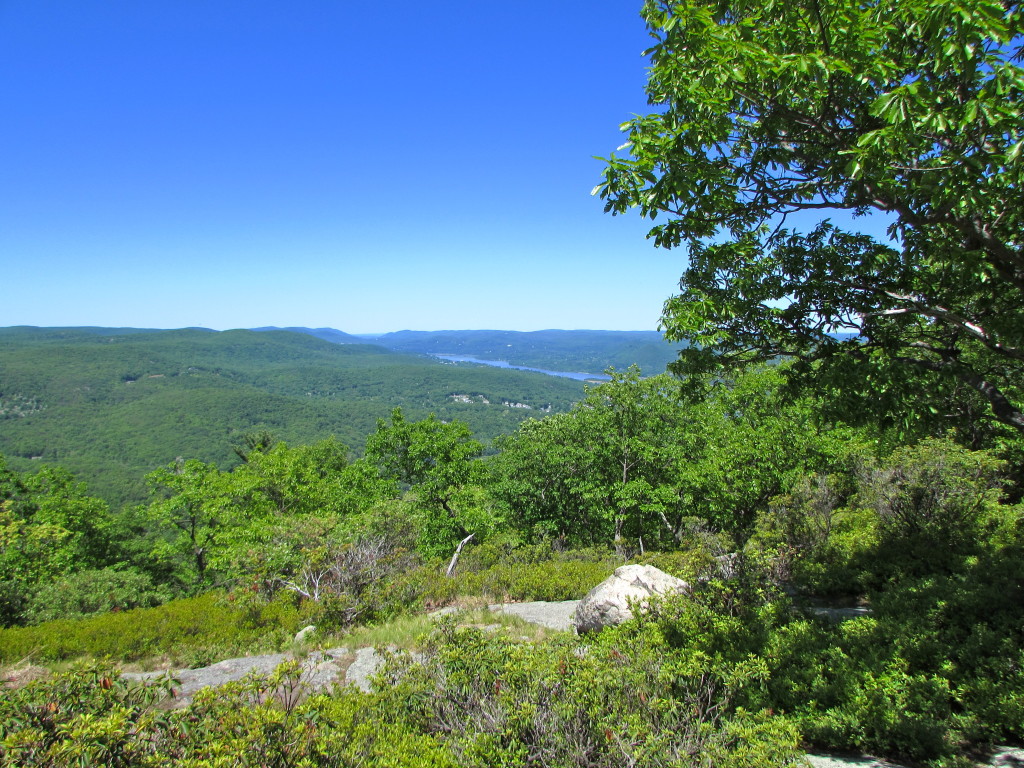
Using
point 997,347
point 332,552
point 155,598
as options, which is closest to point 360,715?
point 997,347

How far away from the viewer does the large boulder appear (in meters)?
8.66

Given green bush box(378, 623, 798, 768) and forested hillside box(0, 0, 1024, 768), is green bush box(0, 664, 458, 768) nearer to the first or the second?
forested hillside box(0, 0, 1024, 768)

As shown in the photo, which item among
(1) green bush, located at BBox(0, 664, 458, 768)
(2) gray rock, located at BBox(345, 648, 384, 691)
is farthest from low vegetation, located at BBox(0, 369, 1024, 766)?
(2) gray rock, located at BBox(345, 648, 384, 691)

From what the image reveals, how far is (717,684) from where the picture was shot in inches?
193

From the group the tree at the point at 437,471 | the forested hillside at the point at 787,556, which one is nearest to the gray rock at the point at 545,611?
the forested hillside at the point at 787,556

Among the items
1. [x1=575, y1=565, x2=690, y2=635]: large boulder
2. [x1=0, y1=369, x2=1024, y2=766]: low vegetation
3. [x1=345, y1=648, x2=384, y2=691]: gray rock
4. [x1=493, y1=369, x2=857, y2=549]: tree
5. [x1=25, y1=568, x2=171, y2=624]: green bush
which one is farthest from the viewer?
[x1=493, y1=369, x2=857, y2=549]: tree

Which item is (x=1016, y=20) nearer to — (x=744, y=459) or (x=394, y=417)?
(x=744, y=459)

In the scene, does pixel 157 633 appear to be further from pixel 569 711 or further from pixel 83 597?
pixel 569 711

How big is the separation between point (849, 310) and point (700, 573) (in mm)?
4577

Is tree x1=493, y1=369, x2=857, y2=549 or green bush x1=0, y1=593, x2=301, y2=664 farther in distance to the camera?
tree x1=493, y1=369, x2=857, y2=549

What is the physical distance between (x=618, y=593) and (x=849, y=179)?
747 cm

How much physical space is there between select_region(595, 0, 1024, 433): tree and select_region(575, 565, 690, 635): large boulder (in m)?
5.21

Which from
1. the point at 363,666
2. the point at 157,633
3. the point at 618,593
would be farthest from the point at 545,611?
the point at 157,633

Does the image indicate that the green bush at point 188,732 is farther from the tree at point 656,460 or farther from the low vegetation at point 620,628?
the tree at point 656,460
